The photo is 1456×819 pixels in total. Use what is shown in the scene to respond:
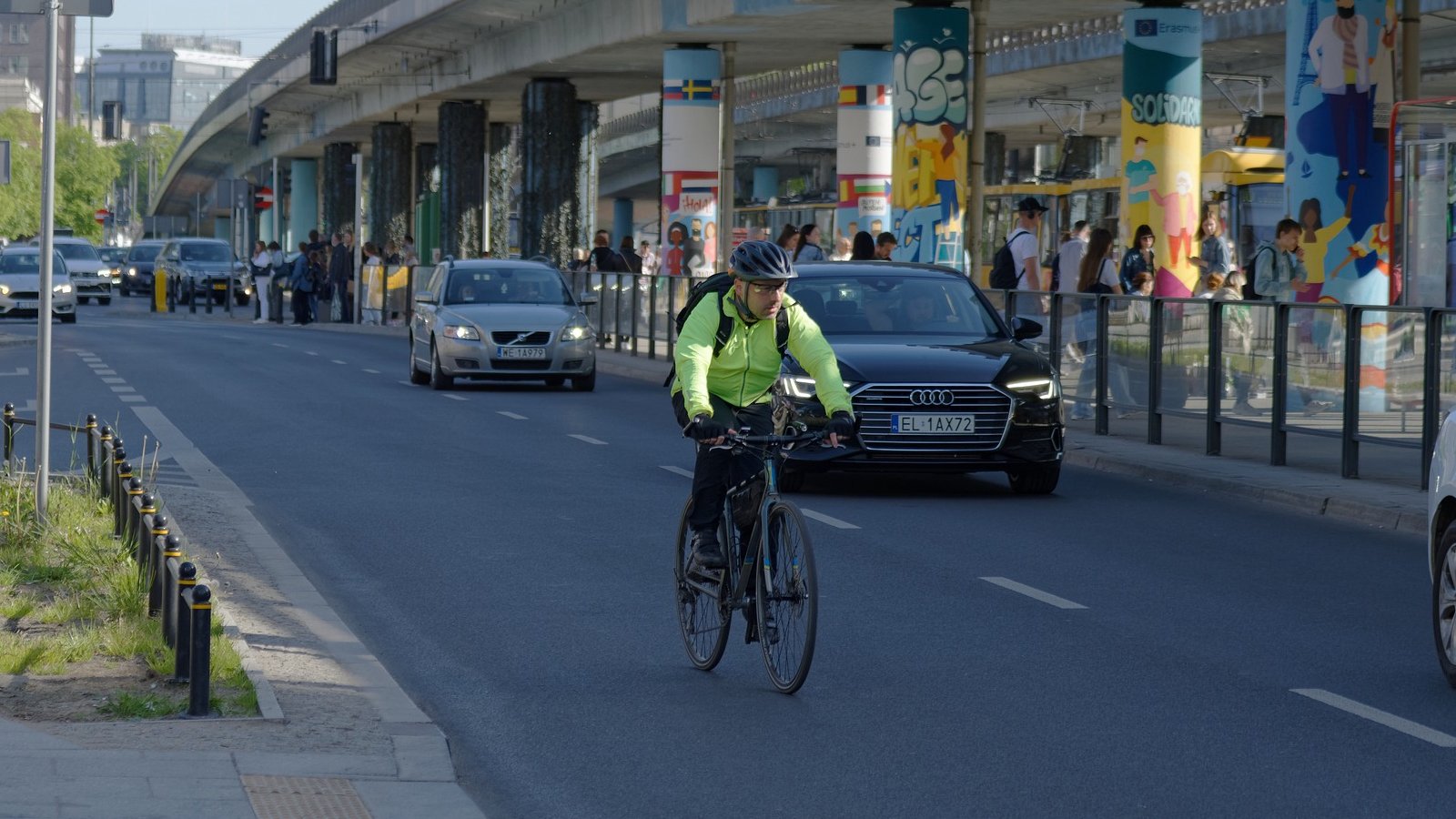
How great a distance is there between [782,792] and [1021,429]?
8.88 metres

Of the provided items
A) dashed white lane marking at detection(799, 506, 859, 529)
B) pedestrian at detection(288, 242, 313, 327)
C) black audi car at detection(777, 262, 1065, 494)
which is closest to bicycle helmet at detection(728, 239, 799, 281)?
dashed white lane marking at detection(799, 506, 859, 529)

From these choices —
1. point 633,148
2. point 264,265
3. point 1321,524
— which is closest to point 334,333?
point 264,265

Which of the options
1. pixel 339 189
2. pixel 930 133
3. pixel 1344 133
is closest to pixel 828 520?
pixel 1344 133

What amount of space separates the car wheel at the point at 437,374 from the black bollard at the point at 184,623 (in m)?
19.2

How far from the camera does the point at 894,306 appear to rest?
16734 mm

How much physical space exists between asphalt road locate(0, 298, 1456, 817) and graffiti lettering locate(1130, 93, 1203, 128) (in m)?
13.6

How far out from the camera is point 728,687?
8438 mm

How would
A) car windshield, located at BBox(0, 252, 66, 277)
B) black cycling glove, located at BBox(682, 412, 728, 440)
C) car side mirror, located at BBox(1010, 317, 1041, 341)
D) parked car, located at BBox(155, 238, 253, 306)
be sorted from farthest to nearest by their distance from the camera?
parked car, located at BBox(155, 238, 253, 306)
car windshield, located at BBox(0, 252, 66, 277)
car side mirror, located at BBox(1010, 317, 1041, 341)
black cycling glove, located at BBox(682, 412, 728, 440)

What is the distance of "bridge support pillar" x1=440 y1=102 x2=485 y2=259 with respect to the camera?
5588 cm

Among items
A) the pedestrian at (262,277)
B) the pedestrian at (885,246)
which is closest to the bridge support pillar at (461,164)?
the pedestrian at (262,277)

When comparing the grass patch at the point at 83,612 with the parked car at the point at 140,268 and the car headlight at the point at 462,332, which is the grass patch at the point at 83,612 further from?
the parked car at the point at 140,268

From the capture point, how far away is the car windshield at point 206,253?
64.8 meters

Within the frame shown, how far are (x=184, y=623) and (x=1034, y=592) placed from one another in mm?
4617

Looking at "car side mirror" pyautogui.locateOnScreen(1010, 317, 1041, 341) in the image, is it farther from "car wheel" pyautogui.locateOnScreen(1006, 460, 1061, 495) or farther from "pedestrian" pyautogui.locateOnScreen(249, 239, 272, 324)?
"pedestrian" pyautogui.locateOnScreen(249, 239, 272, 324)
